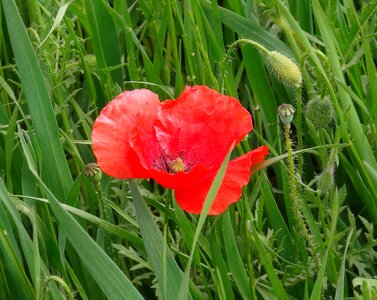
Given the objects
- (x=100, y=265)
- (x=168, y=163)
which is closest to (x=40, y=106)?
(x=168, y=163)

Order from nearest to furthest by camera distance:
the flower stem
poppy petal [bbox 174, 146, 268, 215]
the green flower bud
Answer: poppy petal [bbox 174, 146, 268, 215] < the flower stem < the green flower bud

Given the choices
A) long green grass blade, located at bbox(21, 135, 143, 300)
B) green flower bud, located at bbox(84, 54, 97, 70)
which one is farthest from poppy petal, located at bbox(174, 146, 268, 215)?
green flower bud, located at bbox(84, 54, 97, 70)

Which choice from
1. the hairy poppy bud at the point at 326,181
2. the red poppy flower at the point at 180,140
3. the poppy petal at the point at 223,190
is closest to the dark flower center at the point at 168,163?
the red poppy flower at the point at 180,140

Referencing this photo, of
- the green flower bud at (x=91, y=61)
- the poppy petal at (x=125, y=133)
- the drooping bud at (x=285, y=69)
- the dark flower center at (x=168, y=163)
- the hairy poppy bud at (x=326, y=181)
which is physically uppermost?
the drooping bud at (x=285, y=69)

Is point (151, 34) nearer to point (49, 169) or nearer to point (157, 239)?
point (49, 169)

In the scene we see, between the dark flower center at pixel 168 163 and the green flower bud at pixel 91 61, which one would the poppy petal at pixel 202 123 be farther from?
the green flower bud at pixel 91 61

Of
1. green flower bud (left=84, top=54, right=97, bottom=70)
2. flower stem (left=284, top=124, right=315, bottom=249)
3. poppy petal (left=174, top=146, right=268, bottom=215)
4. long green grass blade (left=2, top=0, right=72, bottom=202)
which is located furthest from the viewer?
green flower bud (left=84, top=54, right=97, bottom=70)

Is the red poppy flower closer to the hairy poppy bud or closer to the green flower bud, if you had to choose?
the hairy poppy bud
